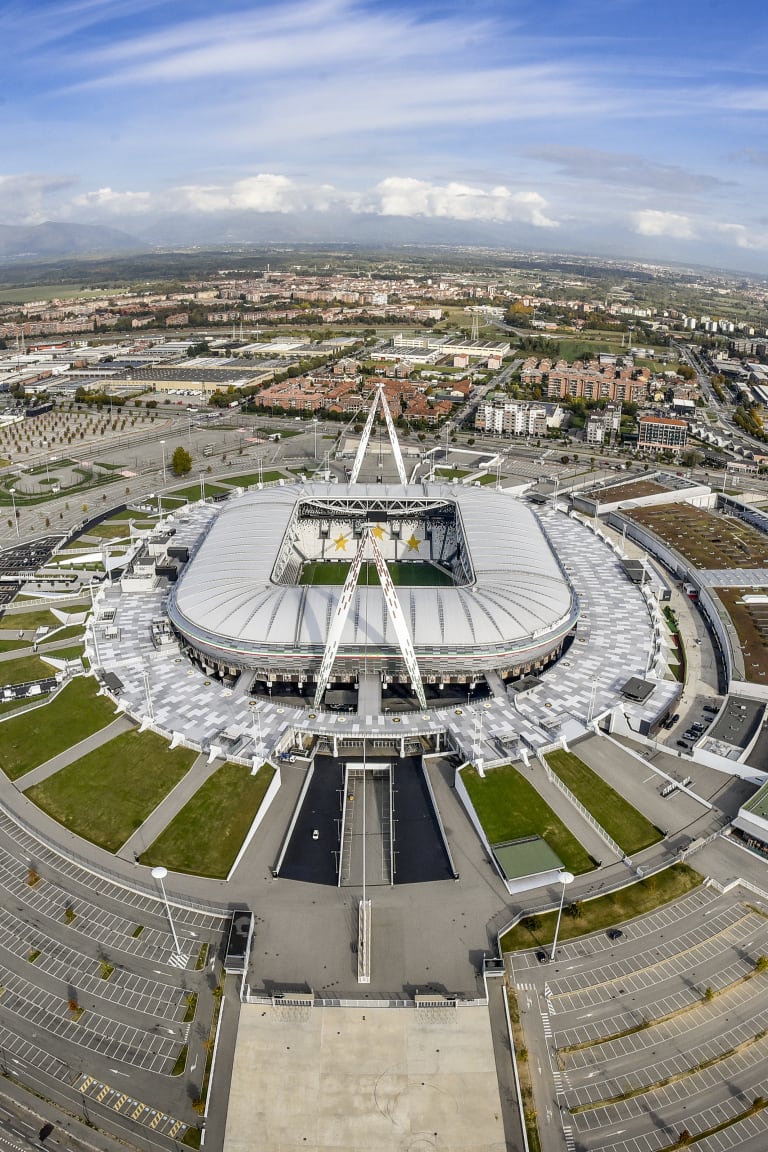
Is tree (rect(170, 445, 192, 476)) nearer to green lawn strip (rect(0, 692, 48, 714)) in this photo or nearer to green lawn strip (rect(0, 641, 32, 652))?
green lawn strip (rect(0, 641, 32, 652))

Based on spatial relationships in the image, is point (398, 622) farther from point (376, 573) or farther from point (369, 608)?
point (376, 573)

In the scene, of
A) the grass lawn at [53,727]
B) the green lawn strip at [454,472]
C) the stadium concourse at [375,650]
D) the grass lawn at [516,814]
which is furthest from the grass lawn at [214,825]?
the green lawn strip at [454,472]

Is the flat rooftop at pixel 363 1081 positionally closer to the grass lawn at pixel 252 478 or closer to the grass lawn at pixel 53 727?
the grass lawn at pixel 53 727

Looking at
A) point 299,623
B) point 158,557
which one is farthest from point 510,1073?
point 158,557

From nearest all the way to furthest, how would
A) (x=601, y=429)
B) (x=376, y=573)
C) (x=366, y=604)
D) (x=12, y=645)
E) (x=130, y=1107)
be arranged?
(x=130, y=1107), (x=366, y=604), (x=12, y=645), (x=376, y=573), (x=601, y=429)

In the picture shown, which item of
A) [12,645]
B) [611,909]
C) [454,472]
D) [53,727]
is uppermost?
[454,472]

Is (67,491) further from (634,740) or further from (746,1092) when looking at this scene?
(746,1092)

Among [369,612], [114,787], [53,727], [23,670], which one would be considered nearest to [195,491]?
[23,670]
